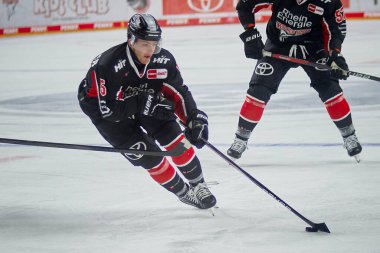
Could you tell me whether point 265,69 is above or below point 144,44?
below

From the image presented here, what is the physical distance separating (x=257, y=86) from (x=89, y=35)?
34.5 feet

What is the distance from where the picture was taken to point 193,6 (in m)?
16.5

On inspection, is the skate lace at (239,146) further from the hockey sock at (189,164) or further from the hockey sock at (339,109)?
the hockey sock at (189,164)

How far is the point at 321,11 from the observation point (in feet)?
17.5

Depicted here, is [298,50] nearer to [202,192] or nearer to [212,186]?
[212,186]

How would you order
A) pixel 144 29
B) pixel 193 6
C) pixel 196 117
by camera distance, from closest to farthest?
1. pixel 144 29
2. pixel 196 117
3. pixel 193 6

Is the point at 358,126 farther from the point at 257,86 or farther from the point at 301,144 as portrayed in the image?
the point at 257,86

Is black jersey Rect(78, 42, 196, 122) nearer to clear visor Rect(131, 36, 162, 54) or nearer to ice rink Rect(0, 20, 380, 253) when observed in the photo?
clear visor Rect(131, 36, 162, 54)

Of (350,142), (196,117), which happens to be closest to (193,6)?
(350,142)

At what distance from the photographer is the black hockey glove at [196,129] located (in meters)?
4.01

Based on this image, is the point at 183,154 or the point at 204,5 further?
the point at 204,5

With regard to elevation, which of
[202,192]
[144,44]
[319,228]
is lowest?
[202,192]

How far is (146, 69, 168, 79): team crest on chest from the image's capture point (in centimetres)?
409

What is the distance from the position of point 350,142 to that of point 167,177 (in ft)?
5.17
